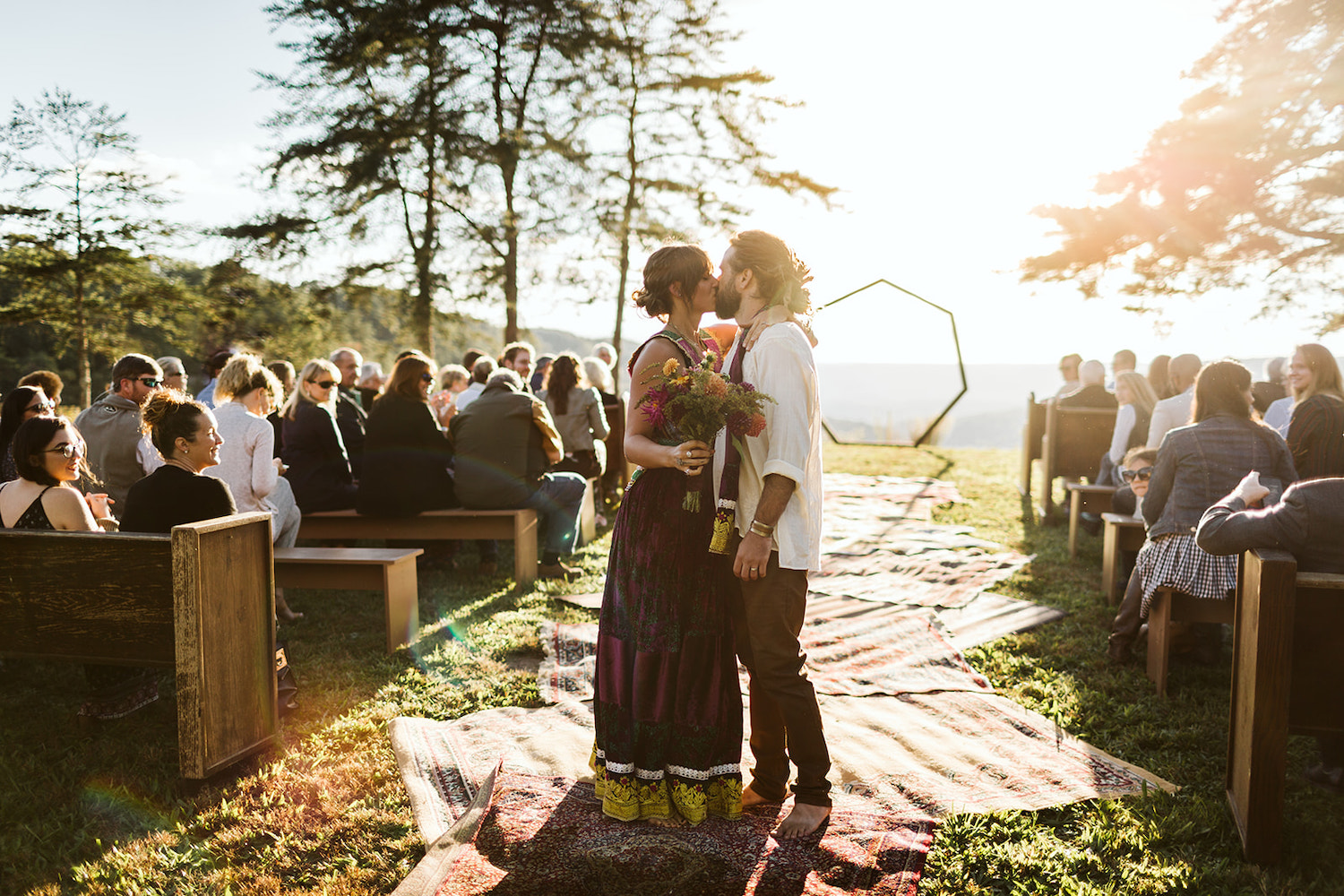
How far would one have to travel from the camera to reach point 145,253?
2006cm

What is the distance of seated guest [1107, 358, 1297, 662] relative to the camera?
4180mm

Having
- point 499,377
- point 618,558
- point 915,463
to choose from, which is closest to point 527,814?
point 618,558

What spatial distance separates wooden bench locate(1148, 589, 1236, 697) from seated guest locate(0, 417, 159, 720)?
190 inches

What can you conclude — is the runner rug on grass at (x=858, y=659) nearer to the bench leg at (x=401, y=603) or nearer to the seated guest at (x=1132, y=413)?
the bench leg at (x=401, y=603)

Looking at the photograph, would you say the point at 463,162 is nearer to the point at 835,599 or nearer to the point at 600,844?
the point at 835,599

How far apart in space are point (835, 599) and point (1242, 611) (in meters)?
3.29

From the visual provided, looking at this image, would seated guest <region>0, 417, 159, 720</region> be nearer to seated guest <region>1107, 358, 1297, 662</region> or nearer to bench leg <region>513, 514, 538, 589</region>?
bench leg <region>513, 514, 538, 589</region>

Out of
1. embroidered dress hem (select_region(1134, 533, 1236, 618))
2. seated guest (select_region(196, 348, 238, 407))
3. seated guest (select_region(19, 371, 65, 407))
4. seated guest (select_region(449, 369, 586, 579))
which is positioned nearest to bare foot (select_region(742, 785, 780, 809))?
embroidered dress hem (select_region(1134, 533, 1236, 618))

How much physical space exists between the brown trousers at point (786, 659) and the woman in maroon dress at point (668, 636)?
112 millimetres

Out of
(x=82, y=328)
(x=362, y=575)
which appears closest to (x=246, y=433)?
(x=362, y=575)

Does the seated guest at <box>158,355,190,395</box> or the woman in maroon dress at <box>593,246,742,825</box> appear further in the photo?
the seated guest at <box>158,355,190,395</box>

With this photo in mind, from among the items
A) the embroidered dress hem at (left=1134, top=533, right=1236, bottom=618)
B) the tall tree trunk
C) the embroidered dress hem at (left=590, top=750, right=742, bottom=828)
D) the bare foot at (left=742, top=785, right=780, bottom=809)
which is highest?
the tall tree trunk

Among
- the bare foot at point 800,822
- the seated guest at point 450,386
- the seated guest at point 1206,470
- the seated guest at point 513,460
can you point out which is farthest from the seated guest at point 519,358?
the bare foot at point 800,822

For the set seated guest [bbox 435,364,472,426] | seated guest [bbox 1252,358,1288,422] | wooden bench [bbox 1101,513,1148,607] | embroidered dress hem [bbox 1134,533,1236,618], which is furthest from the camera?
seated guest [bbox 435,364,472,426]
